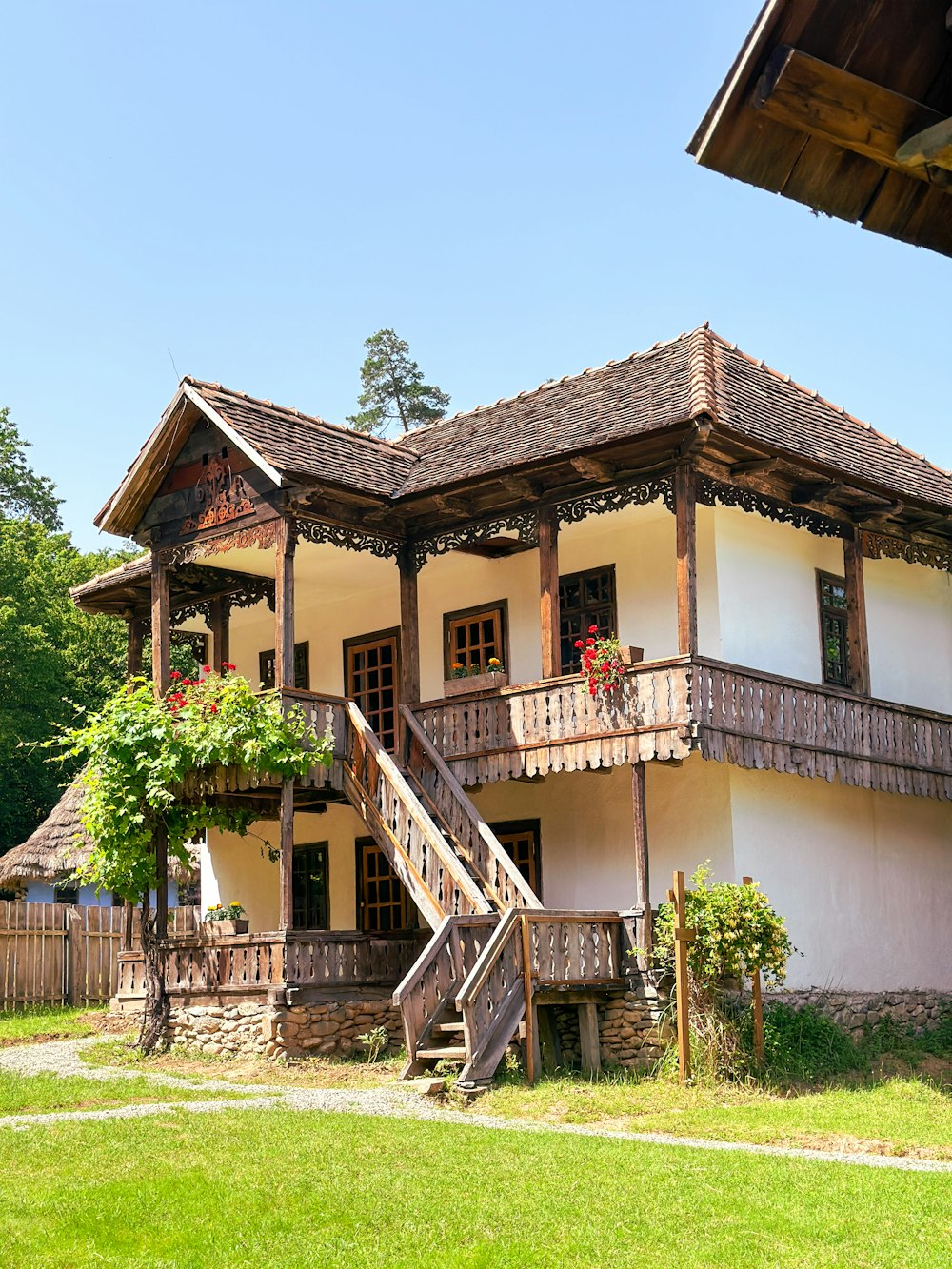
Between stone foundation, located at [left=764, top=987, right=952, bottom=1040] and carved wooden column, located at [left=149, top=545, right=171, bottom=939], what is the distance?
7.58 metres

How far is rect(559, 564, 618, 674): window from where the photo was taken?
19.7 metres

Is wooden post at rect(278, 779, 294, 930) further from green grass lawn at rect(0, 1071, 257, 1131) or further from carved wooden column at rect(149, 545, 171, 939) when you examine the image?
green grass lawn at rect(0, 1071, 257, 1131)

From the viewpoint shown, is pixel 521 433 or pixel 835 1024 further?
pixel 521 433

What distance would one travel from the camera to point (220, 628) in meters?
23.2

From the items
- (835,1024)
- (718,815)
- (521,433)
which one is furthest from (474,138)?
(835,1024)

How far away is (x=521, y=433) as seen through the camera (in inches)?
771

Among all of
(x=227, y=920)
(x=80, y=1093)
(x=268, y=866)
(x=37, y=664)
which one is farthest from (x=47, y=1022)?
(x=37, y=664)

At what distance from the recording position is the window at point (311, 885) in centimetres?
2345

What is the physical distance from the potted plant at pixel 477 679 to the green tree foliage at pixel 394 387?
3365cm

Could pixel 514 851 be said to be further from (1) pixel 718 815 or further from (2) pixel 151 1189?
(2) pixel 151 1189

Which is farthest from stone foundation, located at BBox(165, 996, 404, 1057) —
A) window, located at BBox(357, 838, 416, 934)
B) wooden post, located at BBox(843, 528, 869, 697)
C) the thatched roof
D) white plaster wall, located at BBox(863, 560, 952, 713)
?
the thatched roof

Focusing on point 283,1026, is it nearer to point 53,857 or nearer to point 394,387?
point 53,857

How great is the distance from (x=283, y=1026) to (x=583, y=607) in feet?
21.0

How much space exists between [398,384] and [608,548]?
116 feet
